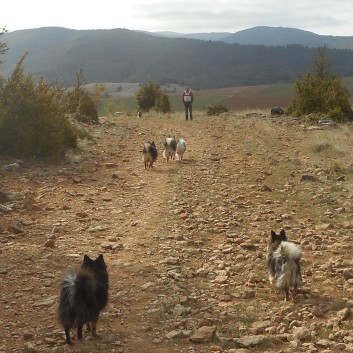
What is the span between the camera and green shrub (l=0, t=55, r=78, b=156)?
616 inches

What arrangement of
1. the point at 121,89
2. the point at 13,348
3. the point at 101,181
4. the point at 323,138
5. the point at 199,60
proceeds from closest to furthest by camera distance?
1. the point at 13,348
2. the point at 101,181
3. the point at 323,138
4. the point at 121,89
5. the point at 199,60

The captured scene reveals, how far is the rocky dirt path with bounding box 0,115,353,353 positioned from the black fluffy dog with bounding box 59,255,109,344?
0.83 feet

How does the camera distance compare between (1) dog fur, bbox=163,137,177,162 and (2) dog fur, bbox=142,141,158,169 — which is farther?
(1) dog fur, bbox=163,137,177,162

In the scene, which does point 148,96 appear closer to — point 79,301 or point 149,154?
point 149,154

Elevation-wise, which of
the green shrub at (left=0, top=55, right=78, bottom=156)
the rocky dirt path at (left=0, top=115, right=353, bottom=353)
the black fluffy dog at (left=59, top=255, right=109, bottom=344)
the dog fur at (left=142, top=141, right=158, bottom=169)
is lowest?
the rocky dirt path at (left=0, top=115, right=353, bottom=353)

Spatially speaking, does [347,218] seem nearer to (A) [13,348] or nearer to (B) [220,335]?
(B) [220,335]

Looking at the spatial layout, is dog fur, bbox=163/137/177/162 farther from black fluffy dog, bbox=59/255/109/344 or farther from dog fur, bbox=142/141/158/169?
black fluffy dog, bbox=59/255/109/344

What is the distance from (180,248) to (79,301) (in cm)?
329

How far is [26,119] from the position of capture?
16016mm

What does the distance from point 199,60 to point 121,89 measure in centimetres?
6892

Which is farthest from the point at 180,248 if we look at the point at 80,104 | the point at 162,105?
the point at 162,105

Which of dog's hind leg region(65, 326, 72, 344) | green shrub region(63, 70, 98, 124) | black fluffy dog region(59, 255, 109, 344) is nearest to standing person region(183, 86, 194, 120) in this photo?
green shrub region(63, 70, 98, 124)

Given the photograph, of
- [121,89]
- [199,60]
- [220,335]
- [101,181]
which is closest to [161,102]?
[101,181]

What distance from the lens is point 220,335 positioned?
5.47m
